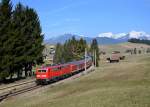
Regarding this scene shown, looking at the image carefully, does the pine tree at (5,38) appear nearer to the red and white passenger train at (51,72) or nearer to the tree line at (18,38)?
the tree line at (18,38)

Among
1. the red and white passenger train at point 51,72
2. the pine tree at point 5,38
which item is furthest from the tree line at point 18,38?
the red and white passenger train at point 51,72

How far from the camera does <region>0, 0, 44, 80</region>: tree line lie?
61.5m

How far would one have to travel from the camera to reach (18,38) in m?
66.4

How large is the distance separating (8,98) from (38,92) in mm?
5230

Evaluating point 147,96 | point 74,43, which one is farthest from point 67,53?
point 147,96

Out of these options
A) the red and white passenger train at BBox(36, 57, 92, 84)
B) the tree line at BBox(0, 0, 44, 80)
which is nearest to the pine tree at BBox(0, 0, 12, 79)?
the tree line at BBox(0, 0, 44, 80)

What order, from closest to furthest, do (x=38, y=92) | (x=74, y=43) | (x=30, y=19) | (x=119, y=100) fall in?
(x=119, y=100), (x=38, y=92), (x=30, y=19), (x=74, y=43)

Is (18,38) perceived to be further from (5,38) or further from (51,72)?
(51,72)

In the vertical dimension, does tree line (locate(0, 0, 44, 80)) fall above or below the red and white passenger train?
above

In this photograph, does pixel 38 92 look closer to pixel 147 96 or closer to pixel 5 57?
pixel 5 57

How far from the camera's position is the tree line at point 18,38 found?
61.5 m

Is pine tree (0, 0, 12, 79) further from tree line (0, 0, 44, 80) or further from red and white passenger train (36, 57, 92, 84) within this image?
red and white passenger train (36, 57, 92, 84)

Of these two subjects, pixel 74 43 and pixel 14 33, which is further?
pixel 74 43

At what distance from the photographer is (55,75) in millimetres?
63750
